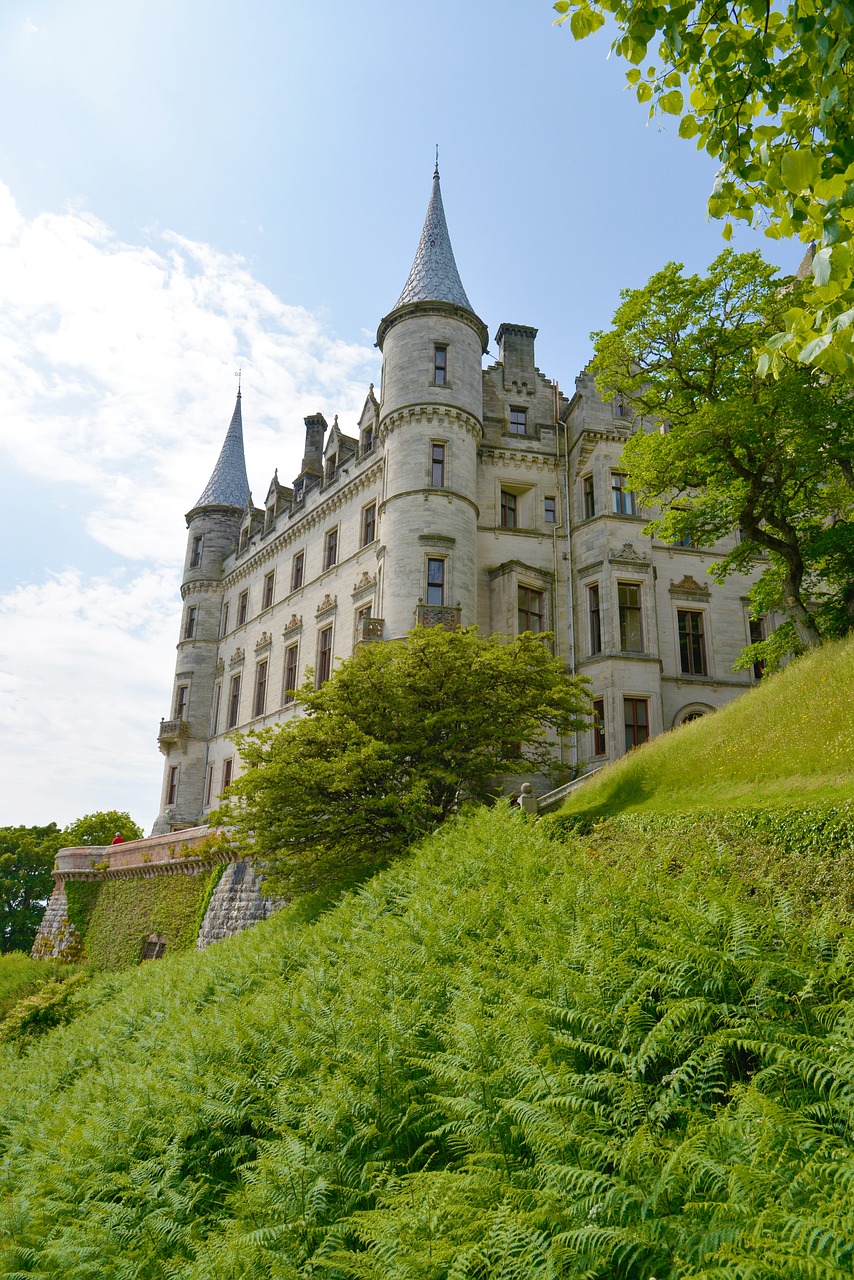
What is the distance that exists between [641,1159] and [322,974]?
5.44 m

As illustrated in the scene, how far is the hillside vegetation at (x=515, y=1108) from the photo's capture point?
4059 mm

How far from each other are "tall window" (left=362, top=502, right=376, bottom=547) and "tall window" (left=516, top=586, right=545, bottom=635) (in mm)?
6191

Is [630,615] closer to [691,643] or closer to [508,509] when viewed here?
[691,643]

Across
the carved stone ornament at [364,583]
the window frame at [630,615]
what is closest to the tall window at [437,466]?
the carved stone ornament at [364,583]

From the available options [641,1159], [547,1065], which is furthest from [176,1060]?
[641,1159]

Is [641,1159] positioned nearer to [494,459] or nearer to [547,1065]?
[547,1065]

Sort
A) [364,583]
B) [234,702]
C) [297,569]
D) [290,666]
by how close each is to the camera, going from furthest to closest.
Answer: [234,702] → [297,569] → [290,666] → [364,583]

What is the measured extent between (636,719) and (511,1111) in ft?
71.2

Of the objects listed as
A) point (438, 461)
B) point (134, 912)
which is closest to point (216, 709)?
point (134, 912)

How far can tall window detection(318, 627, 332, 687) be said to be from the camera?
105 feet

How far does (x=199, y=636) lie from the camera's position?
42625 millimetres

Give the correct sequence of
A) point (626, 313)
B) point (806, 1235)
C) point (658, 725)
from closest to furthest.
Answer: point (806, 1235) → point (626, 313) → point (658, 725)

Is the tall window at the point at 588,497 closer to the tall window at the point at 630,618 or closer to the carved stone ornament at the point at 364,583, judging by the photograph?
the tall window at the point at 630,618

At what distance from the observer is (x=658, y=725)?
25.8 metres
